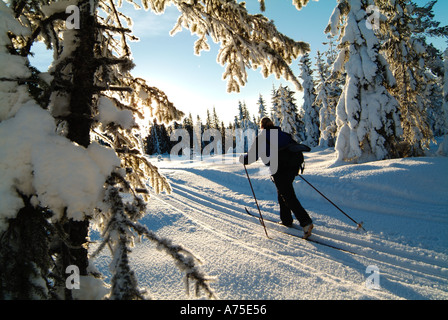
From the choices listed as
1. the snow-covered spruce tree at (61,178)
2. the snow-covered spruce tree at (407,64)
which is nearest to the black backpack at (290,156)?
the snow-covered spruce tree at (61,178)

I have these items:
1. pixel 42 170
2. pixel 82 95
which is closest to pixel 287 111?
pixel 82 95

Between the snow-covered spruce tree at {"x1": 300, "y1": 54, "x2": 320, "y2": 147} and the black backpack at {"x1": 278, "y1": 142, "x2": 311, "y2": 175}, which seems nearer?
the black backpack at {"x1": 278, "y1": 142, "x2": 311, "y2": 175}

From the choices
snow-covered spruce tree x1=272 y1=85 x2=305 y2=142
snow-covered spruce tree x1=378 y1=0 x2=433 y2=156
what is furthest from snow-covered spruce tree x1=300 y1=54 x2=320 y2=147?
snow-covered spruce tree x1=378 y1=0 x2=433 y2=156

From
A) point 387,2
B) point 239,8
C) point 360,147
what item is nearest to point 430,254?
point 239,8

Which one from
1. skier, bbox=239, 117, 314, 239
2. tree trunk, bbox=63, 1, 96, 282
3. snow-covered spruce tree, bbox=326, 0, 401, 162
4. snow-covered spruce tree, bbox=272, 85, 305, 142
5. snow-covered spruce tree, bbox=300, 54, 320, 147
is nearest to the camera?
tree trunk, bbox=63, 1, 96, 282

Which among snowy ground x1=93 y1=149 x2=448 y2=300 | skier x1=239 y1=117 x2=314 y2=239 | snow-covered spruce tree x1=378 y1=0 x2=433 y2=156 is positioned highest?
snow-covered spruce tree x1=378 y1=0 x2=433 y2=156

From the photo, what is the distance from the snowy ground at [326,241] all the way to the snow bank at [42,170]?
5.81 ft

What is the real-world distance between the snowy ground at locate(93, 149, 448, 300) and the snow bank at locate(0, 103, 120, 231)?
177 cm

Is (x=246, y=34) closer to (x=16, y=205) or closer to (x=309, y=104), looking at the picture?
(x=16, y=205)

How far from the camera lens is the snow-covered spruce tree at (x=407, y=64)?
42.7 ft

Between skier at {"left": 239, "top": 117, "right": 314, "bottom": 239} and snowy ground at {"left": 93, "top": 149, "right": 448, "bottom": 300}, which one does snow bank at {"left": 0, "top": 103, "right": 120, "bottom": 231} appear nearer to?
snowy ground at {"left": 93, "top": 149, "right": 448, "bottom": 300}

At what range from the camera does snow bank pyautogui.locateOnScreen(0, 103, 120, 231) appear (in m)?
1.16

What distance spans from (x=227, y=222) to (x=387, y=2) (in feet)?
55.2
